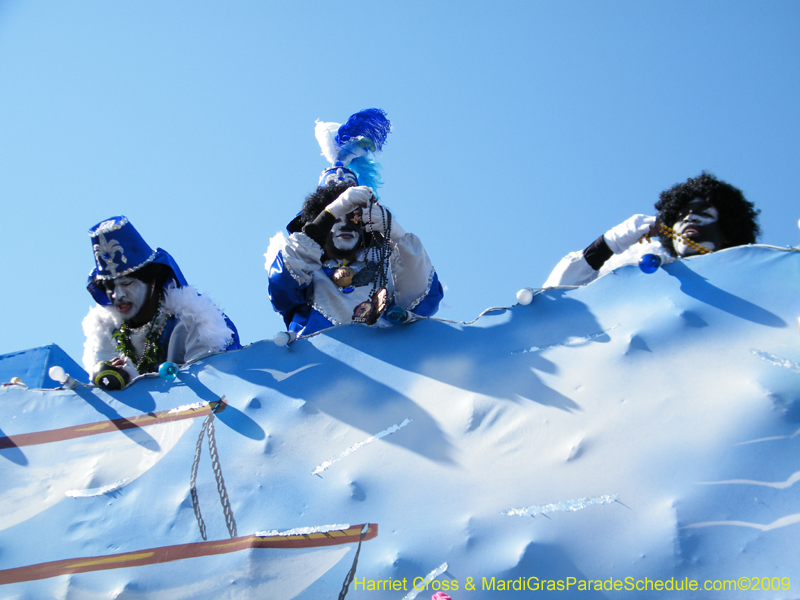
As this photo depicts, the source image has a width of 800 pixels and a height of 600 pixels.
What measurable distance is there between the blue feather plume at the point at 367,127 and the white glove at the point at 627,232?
4.88 feet

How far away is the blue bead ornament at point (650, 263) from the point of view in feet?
6.55

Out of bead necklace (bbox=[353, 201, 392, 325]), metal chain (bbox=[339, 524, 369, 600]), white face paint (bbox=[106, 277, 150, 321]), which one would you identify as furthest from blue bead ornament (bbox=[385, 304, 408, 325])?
white face paint (bbox=[106, 277, 150, 321])

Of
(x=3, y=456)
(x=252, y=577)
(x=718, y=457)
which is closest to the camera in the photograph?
(x=718, y=457)

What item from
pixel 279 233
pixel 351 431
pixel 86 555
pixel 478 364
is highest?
pixel 279 233

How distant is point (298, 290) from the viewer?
2.82 m

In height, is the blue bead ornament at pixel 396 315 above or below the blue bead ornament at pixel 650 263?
below

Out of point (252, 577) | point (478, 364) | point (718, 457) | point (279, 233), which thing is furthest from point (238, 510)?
point (279, 233)

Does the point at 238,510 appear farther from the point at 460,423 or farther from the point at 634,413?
the point at 634,413

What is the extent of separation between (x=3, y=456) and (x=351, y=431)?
3.65ft

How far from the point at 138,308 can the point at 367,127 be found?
4.78 ft

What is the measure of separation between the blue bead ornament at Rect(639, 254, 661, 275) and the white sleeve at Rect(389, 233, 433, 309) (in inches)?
34.9

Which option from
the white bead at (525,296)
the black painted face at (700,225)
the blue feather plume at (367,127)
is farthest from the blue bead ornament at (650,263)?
the blue feather plume at (367,127)

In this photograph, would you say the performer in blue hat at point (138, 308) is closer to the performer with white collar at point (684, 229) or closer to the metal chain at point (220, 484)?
the metal chain at point (220, 484)

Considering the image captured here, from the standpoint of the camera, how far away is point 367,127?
3.68 meters
